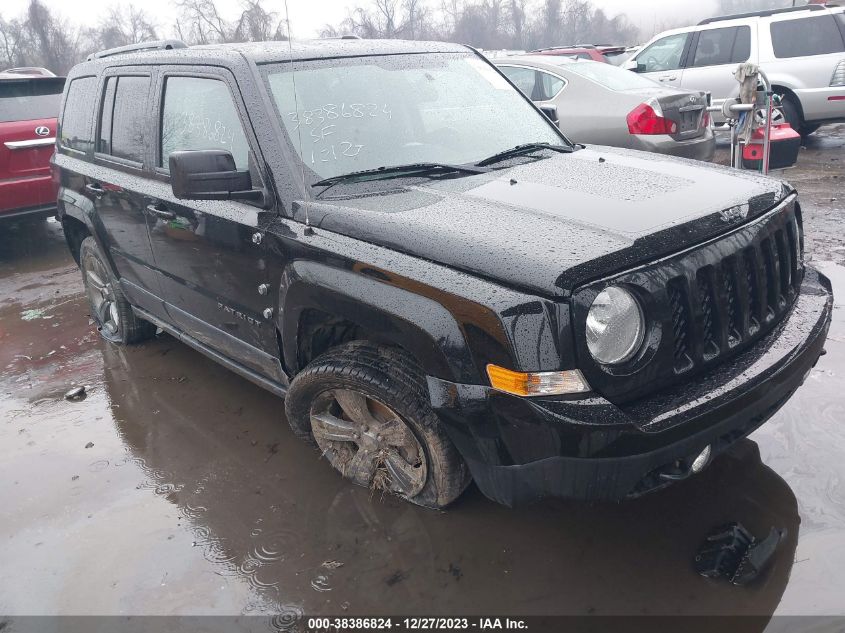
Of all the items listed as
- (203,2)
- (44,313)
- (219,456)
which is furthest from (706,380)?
(203,2)

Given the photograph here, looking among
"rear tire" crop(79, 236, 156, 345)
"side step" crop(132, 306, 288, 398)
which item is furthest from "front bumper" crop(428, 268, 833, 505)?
"rear tire" crop(79, 236, 156, 345)

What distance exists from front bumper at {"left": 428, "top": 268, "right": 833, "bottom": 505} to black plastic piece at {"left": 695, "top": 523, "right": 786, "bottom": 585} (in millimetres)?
418

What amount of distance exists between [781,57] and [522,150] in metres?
7.94

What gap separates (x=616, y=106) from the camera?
707cm

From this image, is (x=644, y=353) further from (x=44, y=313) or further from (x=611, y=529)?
(x=44, y=313)

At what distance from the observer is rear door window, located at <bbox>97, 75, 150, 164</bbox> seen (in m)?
3.85

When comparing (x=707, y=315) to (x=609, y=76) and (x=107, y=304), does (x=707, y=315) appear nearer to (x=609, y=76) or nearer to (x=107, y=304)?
(x=107, y=304)

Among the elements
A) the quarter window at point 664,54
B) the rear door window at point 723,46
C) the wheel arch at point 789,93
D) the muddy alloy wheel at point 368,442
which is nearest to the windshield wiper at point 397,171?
the muddy alloy wheel at point 368,442

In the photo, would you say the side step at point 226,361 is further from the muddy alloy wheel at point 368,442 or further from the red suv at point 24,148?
the red suv at point 24,148

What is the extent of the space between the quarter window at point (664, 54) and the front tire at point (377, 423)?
29.4 ft

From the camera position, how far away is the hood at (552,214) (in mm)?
2201

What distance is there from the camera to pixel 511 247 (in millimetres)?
2256

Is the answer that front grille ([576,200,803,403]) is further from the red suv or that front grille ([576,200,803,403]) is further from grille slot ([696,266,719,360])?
the red suv

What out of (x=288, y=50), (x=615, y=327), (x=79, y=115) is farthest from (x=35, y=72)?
(x=615, y=327)
